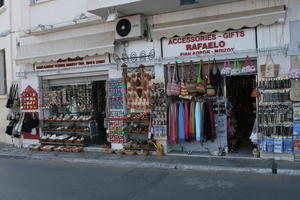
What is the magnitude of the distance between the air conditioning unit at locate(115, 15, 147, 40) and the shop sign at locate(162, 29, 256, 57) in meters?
0.82

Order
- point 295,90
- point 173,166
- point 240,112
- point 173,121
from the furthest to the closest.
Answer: point 240,112 → point 173,121 → point 173,166 → point 295,90

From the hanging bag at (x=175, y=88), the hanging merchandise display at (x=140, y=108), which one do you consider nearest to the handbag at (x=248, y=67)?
the hanging bag at (x=175, y=88)

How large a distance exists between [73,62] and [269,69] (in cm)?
676

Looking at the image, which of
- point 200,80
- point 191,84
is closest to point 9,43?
point 191,84

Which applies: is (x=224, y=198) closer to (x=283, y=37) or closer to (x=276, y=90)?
(x=276, y=90)

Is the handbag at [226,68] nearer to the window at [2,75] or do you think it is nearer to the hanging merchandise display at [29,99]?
the hanging merchandise display at [29,99]

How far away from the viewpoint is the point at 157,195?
19.4ft

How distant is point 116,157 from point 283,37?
5988 mm

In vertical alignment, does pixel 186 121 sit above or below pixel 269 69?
below

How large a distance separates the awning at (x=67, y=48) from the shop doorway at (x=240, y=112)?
14.0ft

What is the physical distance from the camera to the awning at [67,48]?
1009 centimetres

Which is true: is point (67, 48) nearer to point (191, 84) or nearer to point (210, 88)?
point (191, 84)

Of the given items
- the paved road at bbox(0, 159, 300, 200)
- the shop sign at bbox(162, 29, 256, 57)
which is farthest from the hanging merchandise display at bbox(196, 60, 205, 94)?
the paved road at bbox(0, 159, 300, 200)

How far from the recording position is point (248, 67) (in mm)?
8508
